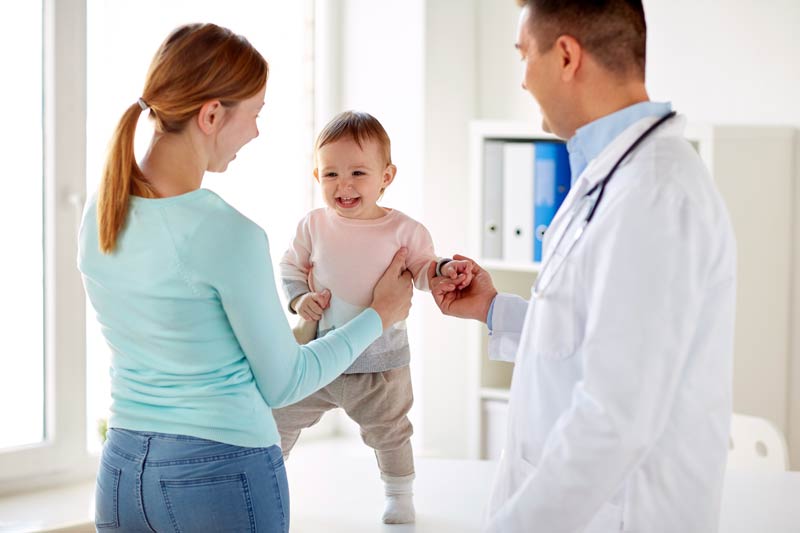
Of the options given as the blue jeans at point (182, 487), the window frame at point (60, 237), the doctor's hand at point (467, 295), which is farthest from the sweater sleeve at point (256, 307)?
the window frame at point (60, 237)

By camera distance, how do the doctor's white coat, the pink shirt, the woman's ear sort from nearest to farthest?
the doctor's white coat < the woman's ear < the pink shirt

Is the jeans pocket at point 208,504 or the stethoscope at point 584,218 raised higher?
the stethoscope at point 584,218

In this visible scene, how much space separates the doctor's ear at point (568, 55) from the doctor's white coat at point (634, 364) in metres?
0.12

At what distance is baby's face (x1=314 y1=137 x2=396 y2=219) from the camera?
1794 mm

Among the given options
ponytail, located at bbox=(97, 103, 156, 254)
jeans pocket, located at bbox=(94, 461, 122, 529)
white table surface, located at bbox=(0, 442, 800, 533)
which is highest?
ponytail, located at bbox=(97, 103, 156, 254)

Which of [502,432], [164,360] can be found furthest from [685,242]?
[502,432]

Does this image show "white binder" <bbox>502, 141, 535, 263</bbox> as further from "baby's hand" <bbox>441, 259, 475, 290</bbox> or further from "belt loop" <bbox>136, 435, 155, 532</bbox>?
"belt loop" <bbox>136, 435, 155, 532</bbox>

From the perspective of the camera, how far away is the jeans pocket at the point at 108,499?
1408mm

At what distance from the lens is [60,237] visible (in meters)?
2.78

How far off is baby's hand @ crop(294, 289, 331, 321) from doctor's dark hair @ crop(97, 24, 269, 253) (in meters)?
0.46

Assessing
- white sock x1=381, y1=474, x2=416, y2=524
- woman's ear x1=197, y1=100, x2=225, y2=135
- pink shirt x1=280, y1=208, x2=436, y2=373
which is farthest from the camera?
white sock x1=381, y1=474, x2=416, y2=524

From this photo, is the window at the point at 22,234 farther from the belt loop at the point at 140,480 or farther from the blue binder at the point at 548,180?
the belt loop at the point at 140,480

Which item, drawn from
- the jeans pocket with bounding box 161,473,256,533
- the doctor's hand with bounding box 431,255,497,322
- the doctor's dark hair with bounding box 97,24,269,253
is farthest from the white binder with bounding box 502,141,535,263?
the jeans pocket with bounding box 161,473,256,533

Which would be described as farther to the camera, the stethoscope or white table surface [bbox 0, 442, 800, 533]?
white table surface [bbox 0, 442, 800, 533]
